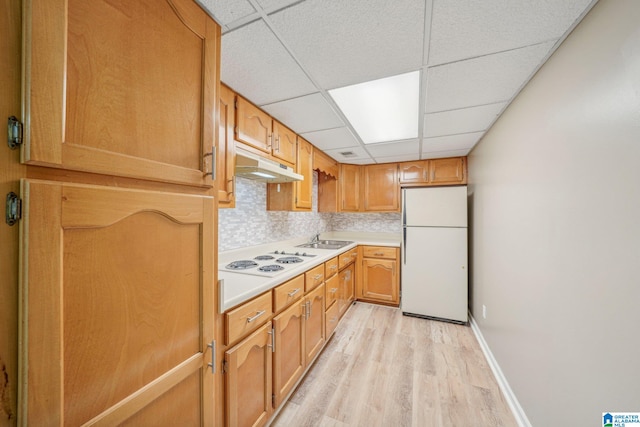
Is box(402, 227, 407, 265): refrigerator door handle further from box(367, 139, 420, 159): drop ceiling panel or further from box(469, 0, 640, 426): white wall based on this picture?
box(469, 0, 640, 426): white wall

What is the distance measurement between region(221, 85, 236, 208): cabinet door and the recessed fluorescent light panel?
25.7 inches

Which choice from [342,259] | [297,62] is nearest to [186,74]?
[297,62]

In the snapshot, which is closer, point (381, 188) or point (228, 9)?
point (228, 9)

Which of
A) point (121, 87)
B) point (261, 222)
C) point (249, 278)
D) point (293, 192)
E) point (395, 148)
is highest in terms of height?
point (395, 148)

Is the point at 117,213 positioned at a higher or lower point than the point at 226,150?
lower

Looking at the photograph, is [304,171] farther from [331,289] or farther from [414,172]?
[414,172]

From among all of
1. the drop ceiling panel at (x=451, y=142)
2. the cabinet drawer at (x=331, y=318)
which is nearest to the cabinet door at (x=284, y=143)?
the drop ceiling panel at (x=451, y=142)

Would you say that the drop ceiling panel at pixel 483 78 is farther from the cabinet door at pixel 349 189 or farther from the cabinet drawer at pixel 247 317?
the cabinet door at pixel 349 189

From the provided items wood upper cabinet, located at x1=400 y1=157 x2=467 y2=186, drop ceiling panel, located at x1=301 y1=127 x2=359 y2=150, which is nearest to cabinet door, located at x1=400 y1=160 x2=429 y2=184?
wood upper cabinet, located at x1=400 y1=157 x2=467 y2=186

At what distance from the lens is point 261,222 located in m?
2.33

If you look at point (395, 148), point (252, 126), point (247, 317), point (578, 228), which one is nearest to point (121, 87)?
point (247, 317)

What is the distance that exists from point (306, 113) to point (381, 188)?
2005mm

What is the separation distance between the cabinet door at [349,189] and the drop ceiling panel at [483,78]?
6.40ft
